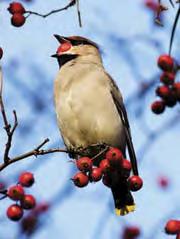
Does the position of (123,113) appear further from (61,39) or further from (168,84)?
(168,84)

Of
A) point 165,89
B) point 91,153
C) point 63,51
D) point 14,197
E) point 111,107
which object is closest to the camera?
point 14,197

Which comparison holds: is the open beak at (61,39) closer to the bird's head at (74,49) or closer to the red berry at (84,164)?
the bird's head at (74,49)

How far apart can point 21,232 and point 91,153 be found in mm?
854

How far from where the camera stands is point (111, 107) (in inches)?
194

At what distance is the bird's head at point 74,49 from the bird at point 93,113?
180 millimetres

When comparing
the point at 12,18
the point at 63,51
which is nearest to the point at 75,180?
the point at 12,18

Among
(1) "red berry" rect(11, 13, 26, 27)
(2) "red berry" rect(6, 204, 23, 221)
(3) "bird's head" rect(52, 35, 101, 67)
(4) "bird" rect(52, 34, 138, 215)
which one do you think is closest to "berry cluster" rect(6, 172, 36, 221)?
(2) "red berry" rect(6, 204, 23, 221)

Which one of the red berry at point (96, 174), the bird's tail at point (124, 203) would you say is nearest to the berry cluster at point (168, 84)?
the red berry at point (96, 174)

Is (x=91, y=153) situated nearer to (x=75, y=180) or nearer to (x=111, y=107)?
(x=111, y=107)

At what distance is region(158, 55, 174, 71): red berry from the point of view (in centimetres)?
347

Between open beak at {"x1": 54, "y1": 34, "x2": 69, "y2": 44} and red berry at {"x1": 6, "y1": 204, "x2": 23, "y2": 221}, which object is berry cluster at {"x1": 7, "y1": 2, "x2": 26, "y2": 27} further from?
open beak at {"x1": 54, "y1": 34, "x2": 69, "y2": 44}

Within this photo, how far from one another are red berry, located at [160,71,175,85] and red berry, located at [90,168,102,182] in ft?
2.03

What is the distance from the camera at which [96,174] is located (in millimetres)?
3592

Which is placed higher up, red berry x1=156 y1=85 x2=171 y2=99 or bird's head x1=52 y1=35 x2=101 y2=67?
red berry x1=156 y1=85 x2=171 y2=99
